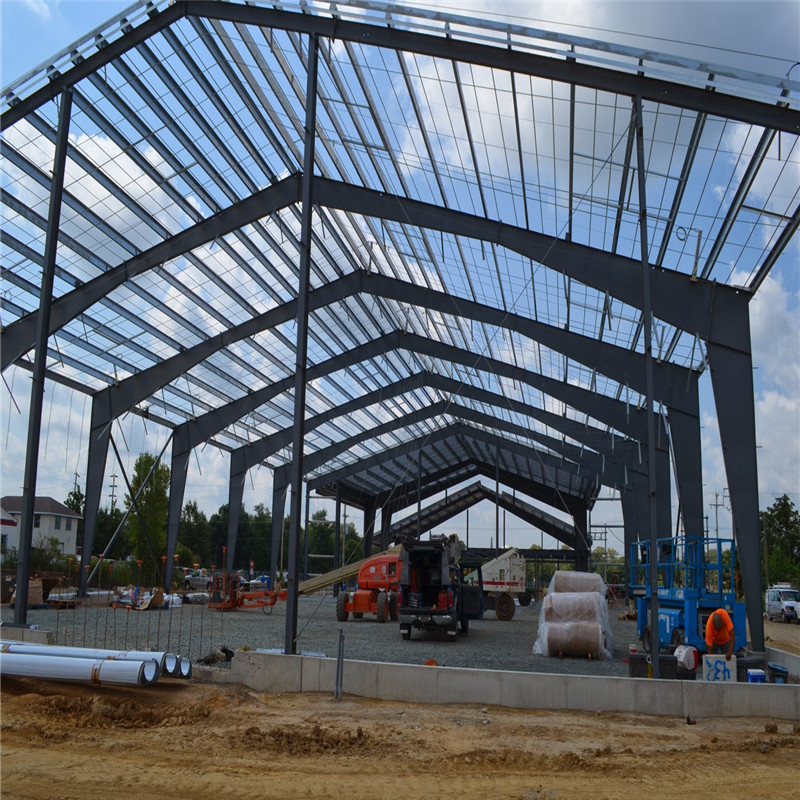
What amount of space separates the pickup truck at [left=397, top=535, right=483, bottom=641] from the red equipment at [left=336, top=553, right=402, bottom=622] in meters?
5.47

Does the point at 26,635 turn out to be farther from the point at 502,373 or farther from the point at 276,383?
the point at 276,383

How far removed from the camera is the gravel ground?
59.9 ft

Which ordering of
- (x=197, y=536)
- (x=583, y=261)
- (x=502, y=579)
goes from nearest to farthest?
1. (x=583, y=261)
2. (x=502, y=579)
3. (x=197, y=536)

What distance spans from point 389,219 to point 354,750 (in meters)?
16.3

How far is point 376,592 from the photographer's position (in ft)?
102

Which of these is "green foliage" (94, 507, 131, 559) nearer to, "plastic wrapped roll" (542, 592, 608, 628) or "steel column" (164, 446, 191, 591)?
"steel column" (164, 446, 191, 591)

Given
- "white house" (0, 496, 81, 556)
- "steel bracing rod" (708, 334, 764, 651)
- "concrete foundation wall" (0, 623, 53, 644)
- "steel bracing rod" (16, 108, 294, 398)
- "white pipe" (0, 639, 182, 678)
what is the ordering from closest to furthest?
→ "white pipe" (0, 639, 182, 678)
"concrete foundation wall" (0, 623, 53, 644)
"steel bracing rod" (708, 334, 764, 651)
"steel bracing rod" (16, 108, 294, 398)
"white house" (0, 496, 81, 556)

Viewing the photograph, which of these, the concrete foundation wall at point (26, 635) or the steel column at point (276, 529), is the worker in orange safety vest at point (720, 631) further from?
the steel column at point (276, 529)

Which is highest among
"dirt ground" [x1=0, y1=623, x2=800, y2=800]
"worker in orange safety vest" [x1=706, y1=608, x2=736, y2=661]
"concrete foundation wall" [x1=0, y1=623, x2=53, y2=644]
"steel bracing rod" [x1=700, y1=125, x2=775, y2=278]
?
"steel bracing rod" [x1=700, y1=125, x2=775, y2=278]

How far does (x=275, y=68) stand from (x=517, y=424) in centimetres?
2911

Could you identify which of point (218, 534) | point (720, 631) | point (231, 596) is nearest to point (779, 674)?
point (720, 631)

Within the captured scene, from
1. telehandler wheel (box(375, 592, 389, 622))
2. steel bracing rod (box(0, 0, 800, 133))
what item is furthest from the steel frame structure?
telehandler wheel (box(375, 592, 389, 622))

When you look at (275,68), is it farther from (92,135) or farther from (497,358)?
(497,358)

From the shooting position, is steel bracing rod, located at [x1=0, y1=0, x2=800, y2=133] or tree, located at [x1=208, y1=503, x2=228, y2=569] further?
tree, located at [x1=208, y1=503, x2=228, y2=569]
